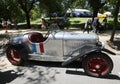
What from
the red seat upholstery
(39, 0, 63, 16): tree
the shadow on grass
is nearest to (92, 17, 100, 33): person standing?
the red seat upholstery

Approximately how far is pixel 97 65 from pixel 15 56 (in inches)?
126

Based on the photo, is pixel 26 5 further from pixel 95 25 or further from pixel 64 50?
pixel 64 50

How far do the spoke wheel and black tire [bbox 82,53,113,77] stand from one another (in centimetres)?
258

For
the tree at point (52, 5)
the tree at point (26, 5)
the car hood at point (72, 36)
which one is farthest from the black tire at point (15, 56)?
the tree at point (52, 5)

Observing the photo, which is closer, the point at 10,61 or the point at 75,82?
the point at 75,82

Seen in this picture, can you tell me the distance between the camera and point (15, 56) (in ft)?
31.0

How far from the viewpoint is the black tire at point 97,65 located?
7816 mm

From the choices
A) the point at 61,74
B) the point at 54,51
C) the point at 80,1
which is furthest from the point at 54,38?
the point at 80,1

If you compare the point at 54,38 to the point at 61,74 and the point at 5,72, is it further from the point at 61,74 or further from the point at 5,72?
the point at 5,72

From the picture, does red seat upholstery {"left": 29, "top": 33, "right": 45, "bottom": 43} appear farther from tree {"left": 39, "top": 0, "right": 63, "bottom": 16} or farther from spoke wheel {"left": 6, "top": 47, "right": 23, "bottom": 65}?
tree {"left": 39, "top": 0, "right": 63, "bottom": 16}

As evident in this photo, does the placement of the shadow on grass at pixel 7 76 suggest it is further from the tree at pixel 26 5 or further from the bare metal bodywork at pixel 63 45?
the tree at pixel 26 5

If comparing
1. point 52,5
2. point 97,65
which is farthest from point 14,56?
point 52,5

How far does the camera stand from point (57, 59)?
865 centimetres

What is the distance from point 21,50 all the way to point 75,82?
2.64 metres
